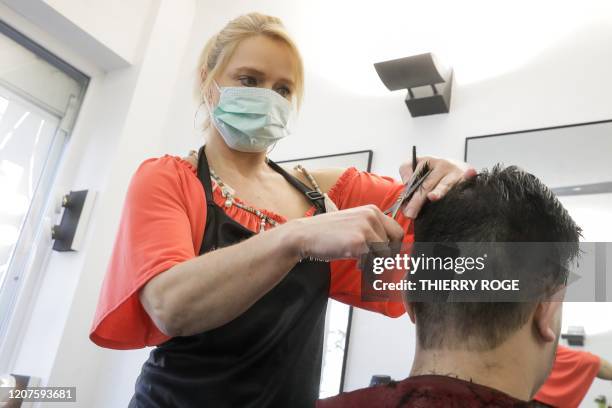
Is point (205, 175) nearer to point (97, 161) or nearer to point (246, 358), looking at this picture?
point (246, 358)

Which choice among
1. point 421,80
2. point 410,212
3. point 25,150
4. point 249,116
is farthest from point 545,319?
point 25,150

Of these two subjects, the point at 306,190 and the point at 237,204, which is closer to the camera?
the point at 237,204

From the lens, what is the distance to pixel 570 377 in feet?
4.22

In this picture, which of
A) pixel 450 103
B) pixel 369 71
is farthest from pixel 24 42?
pixel 450 103

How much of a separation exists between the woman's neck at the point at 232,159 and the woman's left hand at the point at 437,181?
0.51m

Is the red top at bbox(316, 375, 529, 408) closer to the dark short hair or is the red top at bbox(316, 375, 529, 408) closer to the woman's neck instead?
the dark short hair

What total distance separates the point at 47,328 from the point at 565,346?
2.31m

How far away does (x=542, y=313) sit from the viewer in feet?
2.54

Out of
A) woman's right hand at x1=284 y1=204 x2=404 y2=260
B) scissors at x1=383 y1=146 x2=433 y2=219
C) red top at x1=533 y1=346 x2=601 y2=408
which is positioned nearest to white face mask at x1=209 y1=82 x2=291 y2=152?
scissors at x1=383 y1=146 x2=433 y2=219

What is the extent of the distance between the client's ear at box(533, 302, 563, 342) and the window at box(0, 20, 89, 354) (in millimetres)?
2574

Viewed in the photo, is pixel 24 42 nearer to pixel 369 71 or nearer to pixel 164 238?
pixel 369 71

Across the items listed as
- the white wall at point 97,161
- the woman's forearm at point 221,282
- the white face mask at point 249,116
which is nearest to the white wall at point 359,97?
the white wall at point 97,161

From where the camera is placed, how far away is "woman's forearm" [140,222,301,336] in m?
0.72

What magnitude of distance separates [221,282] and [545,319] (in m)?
0.51
